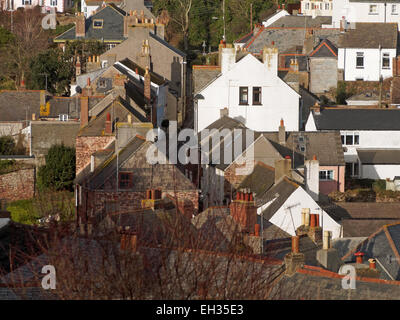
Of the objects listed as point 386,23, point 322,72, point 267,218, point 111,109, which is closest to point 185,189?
point 267,218

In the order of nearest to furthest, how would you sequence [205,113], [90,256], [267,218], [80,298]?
[80,298] → [90,256] → [267,218] → [205,113]

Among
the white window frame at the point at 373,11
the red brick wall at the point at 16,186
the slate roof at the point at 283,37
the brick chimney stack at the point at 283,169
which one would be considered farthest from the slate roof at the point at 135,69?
the brick chimney stack at the point at 283,169

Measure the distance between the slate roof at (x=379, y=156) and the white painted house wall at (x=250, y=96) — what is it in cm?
323

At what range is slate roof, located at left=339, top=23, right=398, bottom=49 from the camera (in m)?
65.6

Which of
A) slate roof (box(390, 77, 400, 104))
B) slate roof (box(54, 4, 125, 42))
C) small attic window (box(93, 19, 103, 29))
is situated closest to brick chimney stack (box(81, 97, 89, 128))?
slate roof (box(390, 77, 400, 104))

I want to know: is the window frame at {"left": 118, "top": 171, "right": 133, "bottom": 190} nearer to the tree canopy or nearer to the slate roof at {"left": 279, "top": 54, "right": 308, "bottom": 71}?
the tree canopy

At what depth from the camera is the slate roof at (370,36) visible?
215ft

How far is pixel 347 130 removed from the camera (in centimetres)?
5181

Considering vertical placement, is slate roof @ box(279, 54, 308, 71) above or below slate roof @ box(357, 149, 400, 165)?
above

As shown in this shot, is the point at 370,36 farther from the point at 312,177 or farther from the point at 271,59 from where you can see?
the point at 312,177

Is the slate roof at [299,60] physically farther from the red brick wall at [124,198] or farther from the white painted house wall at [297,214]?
the red brick wall at [124,198]

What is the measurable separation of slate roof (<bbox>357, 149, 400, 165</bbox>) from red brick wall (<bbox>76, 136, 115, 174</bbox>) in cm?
1423

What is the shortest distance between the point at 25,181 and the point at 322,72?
22.6m
